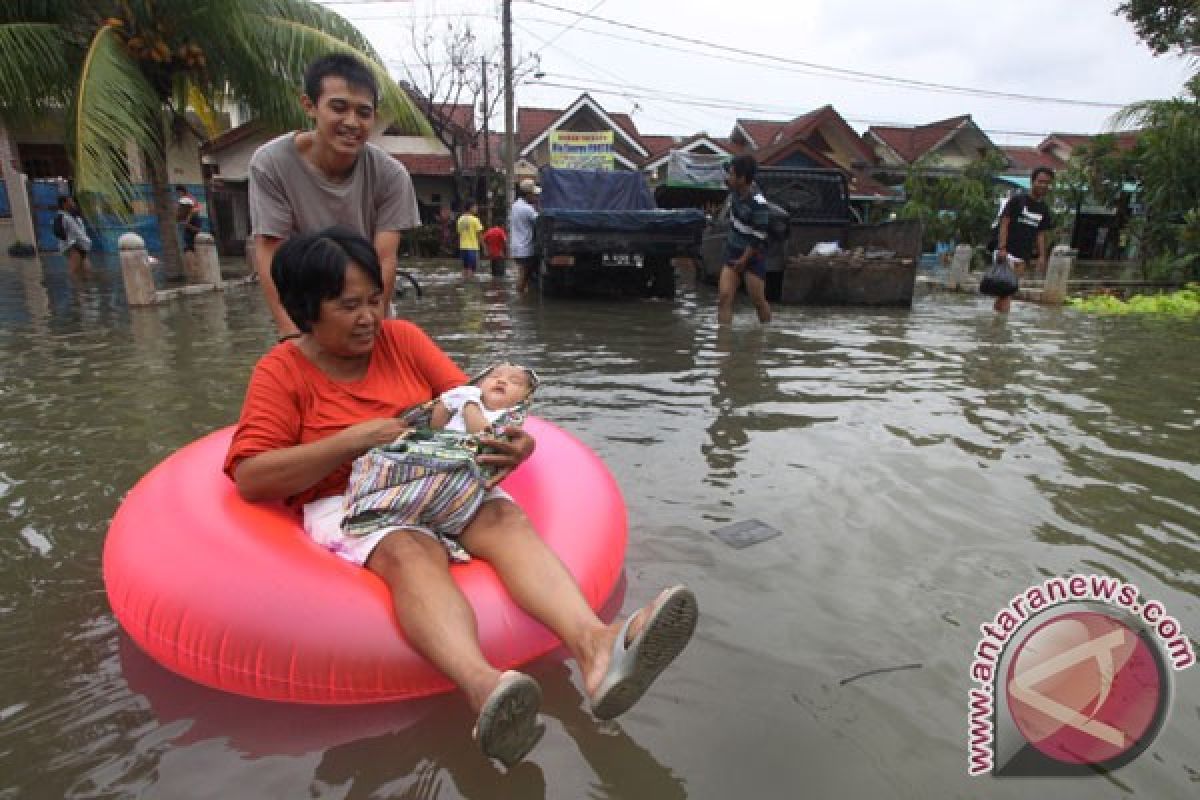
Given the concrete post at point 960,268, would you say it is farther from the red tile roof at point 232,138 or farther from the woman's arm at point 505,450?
the red tile roof at point 232,138

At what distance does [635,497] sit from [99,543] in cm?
226

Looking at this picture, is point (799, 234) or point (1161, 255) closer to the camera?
point (799, 234)

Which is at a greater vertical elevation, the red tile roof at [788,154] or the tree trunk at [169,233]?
the red tile roof at [788,154]

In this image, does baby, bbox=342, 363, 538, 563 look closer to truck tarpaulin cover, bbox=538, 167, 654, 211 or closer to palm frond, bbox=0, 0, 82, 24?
truck tarpaulin cover, bbox=538, 167, 654, 211

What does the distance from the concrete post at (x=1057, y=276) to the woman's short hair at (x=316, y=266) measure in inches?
466

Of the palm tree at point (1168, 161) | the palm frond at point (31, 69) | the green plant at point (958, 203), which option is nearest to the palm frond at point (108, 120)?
the palm frond at point (31, 69)

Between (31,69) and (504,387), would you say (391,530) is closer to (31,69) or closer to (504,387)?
(504,387)

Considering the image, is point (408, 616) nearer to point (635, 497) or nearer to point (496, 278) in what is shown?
point (635, 497)

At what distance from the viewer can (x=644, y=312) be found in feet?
31.5

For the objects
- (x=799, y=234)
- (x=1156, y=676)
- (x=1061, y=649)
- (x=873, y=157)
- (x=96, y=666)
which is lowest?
(x=96, y=666)

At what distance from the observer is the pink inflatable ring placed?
6.20 ft

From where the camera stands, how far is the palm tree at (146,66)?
907 cm

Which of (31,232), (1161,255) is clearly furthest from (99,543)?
(31,232)

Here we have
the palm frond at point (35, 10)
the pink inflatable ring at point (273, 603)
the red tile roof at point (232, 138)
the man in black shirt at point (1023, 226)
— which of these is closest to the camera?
the pink inflatable ring at point (273, 603)
